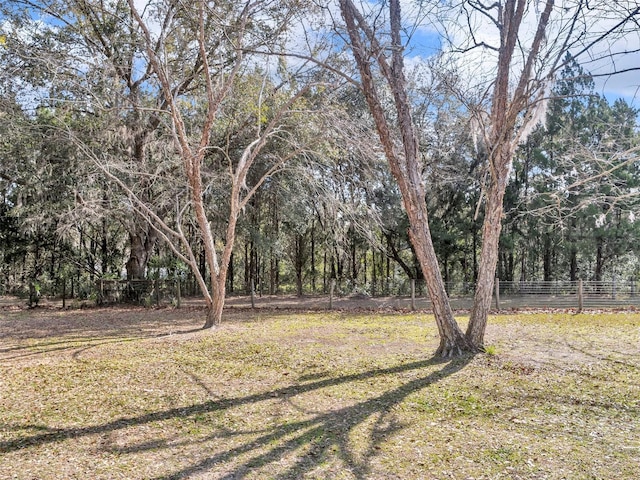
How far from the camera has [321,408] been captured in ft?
15.4

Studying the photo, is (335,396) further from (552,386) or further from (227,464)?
(552,386)

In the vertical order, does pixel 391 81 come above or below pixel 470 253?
above

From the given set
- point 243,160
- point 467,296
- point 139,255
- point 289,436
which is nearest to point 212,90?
point 243,160

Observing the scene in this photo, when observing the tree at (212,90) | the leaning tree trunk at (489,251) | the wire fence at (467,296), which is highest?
the tree at (212,90)

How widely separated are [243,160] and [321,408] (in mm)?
6045

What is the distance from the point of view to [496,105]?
6797 millimetres

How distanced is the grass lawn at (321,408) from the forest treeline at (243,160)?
7.60 feet

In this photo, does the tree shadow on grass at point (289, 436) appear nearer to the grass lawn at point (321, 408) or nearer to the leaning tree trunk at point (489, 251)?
the grass lawn at point (321, 408)

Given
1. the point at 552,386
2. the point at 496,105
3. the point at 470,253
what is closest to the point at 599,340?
the point at 552,386

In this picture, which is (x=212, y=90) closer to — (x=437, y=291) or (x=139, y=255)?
(x=437, y=291)

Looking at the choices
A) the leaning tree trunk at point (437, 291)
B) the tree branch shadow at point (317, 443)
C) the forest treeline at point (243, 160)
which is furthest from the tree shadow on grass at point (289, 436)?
the forest treeline at point (243, 160)

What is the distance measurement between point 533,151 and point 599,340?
12390 mm

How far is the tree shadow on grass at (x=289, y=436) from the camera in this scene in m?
3.38

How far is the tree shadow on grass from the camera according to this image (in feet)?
11.1
